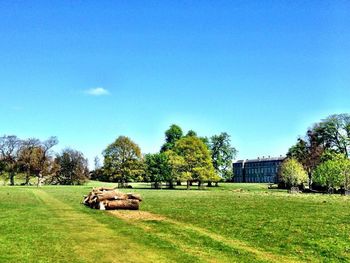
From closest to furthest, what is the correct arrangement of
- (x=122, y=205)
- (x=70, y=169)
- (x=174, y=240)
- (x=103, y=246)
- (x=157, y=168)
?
(x=103, y=246), (x=174, y=240), (x=122, y=205), (x=157, y=168), (x=70, y=169)

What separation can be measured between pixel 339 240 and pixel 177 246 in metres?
6.80

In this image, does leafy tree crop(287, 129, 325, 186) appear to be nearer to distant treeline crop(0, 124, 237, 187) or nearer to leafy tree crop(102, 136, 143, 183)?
distant treeline crop(0, 124, 237, 187)

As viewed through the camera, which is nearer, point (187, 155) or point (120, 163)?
point (187, 155)

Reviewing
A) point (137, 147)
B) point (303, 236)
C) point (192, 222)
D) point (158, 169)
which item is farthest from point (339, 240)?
point (137, 147)

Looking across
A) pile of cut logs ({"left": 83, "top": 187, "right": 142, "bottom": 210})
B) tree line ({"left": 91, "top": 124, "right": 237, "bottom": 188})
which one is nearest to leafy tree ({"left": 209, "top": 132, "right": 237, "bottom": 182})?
tree line ({"left": 91, "top": 124, "right": 237, "bottom": 188})

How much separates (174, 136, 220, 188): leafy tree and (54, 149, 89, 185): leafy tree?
54859mm

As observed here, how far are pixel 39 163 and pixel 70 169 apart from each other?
50.6ft

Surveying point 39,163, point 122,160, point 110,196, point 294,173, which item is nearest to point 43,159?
Result: point 39,163

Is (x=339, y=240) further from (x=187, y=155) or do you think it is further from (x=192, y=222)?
(x=187, y=155)

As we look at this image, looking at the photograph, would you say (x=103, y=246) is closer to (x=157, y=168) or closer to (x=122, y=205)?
(x=122, y=205)

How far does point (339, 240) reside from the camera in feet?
55.3

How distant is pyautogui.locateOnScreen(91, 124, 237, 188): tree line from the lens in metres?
101

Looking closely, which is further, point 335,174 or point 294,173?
point 294,173

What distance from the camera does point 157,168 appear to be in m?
108
